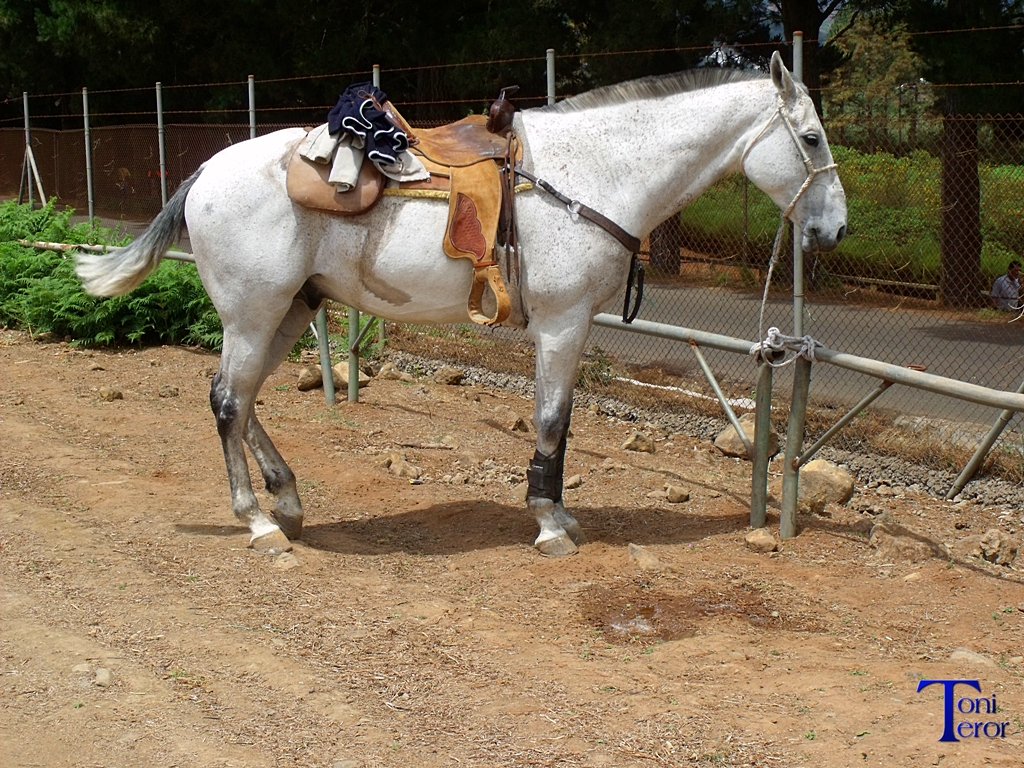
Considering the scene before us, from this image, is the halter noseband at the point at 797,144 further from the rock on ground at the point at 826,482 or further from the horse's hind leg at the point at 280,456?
the horse's hind leg at the point at 280,456

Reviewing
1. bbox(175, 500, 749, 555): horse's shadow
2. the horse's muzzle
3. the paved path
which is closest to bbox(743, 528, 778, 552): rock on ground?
bbox(175, 500, 749, 555): horse's shadow

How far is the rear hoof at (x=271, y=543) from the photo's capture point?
18.0 feet

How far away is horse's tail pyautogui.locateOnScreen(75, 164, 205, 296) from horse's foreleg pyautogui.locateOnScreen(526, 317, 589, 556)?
6.20ft

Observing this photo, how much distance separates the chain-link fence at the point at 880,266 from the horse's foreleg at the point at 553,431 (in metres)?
3.57

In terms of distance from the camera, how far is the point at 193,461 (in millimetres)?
7184

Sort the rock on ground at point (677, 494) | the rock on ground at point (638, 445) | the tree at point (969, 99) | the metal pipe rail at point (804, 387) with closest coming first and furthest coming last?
the metal pipe rail at point (804, 387) → the rock on ground at point (677, 494) → the rock on ground at point (638, 445) → the tree at point (969, 99)

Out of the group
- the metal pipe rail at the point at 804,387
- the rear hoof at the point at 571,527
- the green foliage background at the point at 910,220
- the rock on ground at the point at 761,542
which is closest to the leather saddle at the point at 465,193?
the rear hoof at the point at 571,527

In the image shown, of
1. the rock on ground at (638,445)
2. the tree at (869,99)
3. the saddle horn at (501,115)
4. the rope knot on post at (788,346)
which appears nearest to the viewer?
the saddle horn at (501,115)

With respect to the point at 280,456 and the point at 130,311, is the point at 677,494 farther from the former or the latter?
the point at 130,311

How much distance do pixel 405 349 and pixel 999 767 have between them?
25.4 feet

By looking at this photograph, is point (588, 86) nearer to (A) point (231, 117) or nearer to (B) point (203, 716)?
(A) point (231, 117)

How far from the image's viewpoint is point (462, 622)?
469cm

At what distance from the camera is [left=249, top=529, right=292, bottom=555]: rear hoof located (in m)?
5.48

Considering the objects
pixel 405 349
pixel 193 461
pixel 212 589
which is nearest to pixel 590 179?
pixel 212 589
